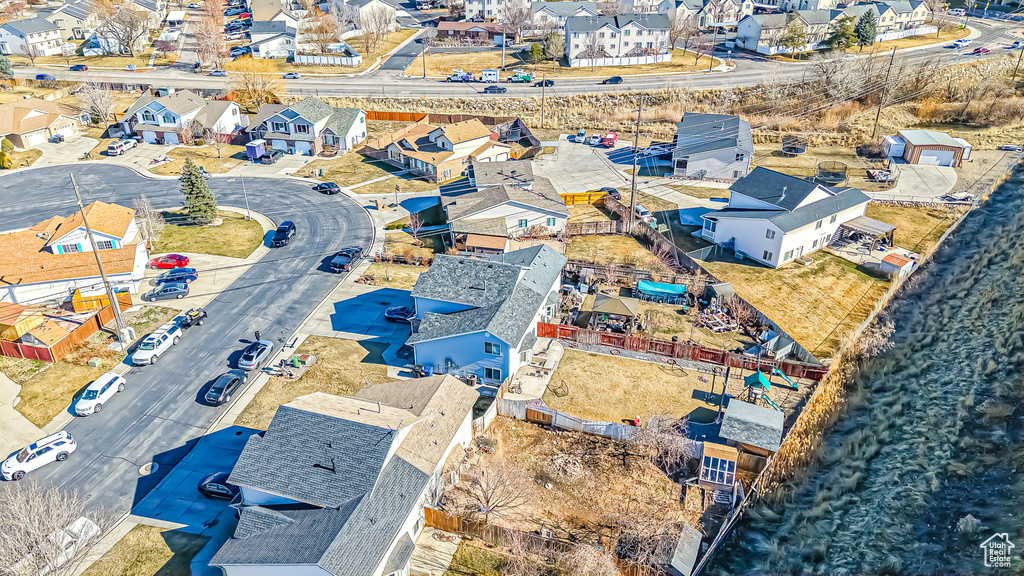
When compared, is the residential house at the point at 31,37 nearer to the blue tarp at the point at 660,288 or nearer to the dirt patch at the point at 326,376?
the dirt patch at the point at 326,376

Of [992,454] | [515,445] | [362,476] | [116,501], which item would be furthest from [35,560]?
[992,454]

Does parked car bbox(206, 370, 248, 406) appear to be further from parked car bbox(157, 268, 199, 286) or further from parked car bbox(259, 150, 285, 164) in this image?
parked car bbox(259, 150, 285, 164)

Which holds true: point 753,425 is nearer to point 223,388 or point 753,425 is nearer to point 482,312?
point 482,312

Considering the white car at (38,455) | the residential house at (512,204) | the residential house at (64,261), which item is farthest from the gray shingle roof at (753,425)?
the residential house at (64,261)

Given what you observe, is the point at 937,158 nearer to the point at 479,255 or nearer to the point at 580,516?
the point at 479,255

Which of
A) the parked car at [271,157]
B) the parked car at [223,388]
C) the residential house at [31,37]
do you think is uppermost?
the residential house at [31,37]

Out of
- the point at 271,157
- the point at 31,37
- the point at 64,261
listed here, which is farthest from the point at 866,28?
the point at 31,37
